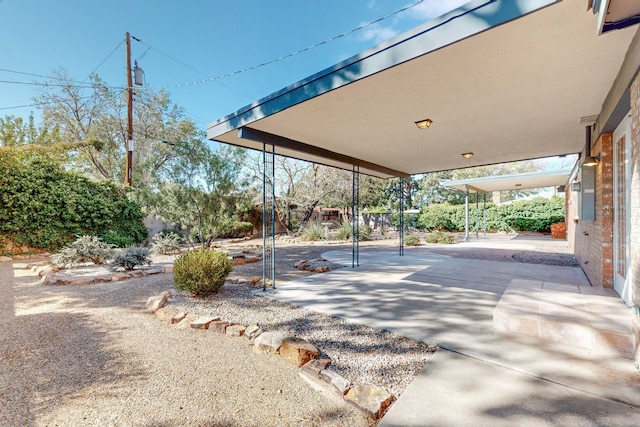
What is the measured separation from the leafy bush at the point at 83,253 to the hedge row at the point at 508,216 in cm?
1600

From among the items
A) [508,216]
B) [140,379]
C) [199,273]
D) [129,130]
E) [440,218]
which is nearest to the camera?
[140,379]

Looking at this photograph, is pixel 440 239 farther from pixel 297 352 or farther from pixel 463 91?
pixel 297 352

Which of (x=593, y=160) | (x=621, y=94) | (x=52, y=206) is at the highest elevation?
(x=621, y=94)

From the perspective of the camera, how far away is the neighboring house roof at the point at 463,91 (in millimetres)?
1889

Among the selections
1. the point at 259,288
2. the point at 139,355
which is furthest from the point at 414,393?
the point at 259,288

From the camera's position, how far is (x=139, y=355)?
2.28 meters

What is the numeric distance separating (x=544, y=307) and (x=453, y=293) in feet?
4.22

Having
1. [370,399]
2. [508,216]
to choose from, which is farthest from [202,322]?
[508,216]

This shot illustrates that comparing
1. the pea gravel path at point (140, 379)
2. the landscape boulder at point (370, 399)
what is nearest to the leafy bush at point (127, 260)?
the pea gravel path at point (140, 379)

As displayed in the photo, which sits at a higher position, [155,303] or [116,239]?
[116,239]

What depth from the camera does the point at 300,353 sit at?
2180 mm

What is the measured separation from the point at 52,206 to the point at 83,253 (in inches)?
95.5

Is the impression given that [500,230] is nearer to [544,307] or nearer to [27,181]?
[544,307]

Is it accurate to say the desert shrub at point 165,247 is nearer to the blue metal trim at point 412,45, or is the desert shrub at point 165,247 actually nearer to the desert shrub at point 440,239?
the blue metal trim at point 412,45
